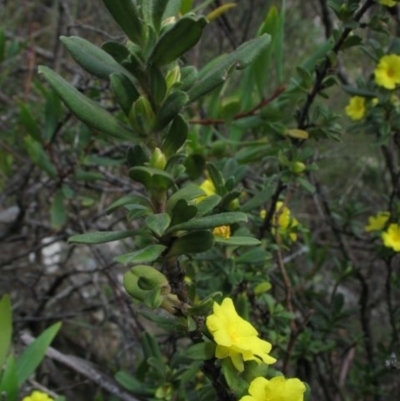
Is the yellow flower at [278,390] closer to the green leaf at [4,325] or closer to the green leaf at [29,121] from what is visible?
the green leaf at [4,325]

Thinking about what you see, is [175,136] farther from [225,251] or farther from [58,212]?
[58,212]

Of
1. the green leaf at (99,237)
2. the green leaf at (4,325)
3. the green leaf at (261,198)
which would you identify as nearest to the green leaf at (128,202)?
the green leaf at (99,237)

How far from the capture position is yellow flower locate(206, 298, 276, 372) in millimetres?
681

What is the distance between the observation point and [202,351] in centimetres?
70

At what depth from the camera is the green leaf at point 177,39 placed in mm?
632

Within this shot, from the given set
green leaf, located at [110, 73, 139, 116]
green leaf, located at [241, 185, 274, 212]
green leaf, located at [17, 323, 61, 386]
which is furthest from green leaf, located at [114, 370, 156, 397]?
green leaf, located at [110, 73, 139, 116]

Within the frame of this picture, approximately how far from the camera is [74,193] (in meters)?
1.65

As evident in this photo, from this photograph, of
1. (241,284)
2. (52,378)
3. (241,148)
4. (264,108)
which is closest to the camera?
(241,284)

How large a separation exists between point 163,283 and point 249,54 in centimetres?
29

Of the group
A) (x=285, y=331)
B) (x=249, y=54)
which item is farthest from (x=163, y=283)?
(x=285, y=331)

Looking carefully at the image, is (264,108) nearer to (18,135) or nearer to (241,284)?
(241,284)

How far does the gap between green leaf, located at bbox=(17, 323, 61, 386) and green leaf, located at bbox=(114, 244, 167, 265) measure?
0.59 m

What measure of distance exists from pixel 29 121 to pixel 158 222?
999mm

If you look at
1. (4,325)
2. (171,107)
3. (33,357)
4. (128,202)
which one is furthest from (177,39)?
(33,357)
